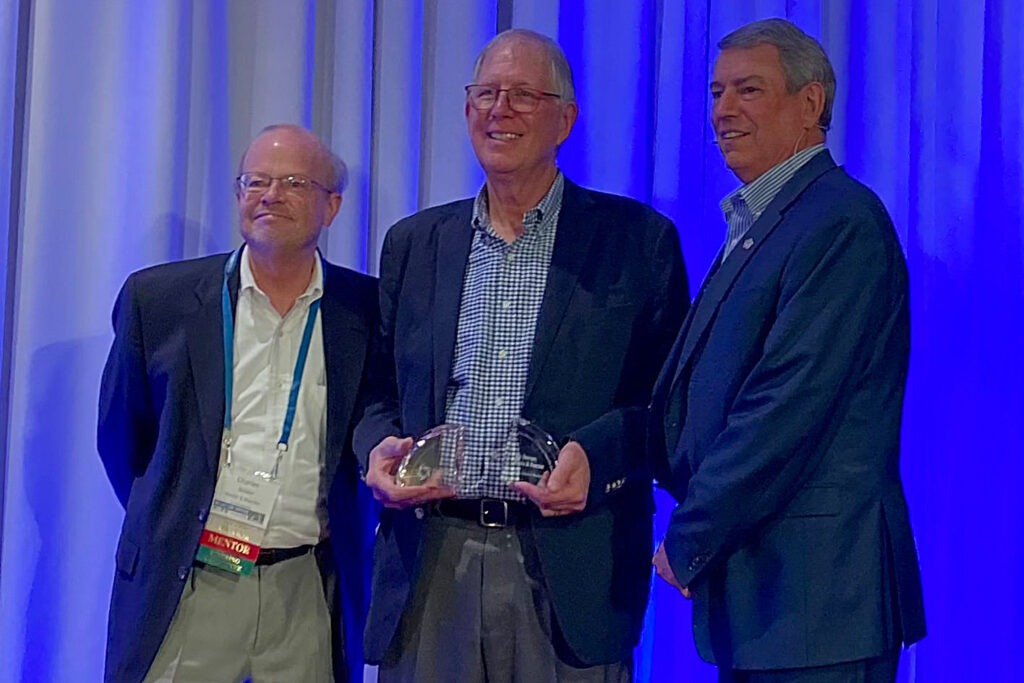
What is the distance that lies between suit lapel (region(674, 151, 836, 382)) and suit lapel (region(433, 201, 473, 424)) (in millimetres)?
461

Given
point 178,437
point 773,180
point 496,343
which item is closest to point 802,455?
point 773,180

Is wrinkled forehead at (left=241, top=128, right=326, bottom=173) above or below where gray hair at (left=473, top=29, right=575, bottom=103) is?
below

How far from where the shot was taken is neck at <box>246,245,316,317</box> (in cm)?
245

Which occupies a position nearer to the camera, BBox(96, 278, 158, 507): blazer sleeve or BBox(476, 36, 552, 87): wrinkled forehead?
BBox(476, 36, 552, 87): wrinkled forehead

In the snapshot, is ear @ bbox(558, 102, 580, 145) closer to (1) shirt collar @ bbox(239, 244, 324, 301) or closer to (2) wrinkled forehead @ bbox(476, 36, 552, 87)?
(2) wrinkled forehead @ bbox(476, 36, 552, 87)

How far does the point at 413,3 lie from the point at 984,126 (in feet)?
5.01

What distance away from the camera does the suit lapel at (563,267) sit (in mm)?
2139

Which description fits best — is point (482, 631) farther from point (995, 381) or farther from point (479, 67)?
point (995, 381)

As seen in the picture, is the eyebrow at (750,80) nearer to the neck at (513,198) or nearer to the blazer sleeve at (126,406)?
the neck at (513,198)

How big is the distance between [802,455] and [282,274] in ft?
4.01

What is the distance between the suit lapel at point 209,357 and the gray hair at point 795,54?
1.19 metres

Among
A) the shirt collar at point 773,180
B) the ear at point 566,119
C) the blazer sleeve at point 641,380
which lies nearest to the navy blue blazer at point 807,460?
the shirt collar at point 773,180

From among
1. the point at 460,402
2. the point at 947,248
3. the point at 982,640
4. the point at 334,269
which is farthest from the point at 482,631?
the point at 947,248

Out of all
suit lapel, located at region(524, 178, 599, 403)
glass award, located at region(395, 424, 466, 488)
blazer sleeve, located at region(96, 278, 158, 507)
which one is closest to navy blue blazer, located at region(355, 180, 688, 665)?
suit lapel, located at region(524, 178, 599, 403)
